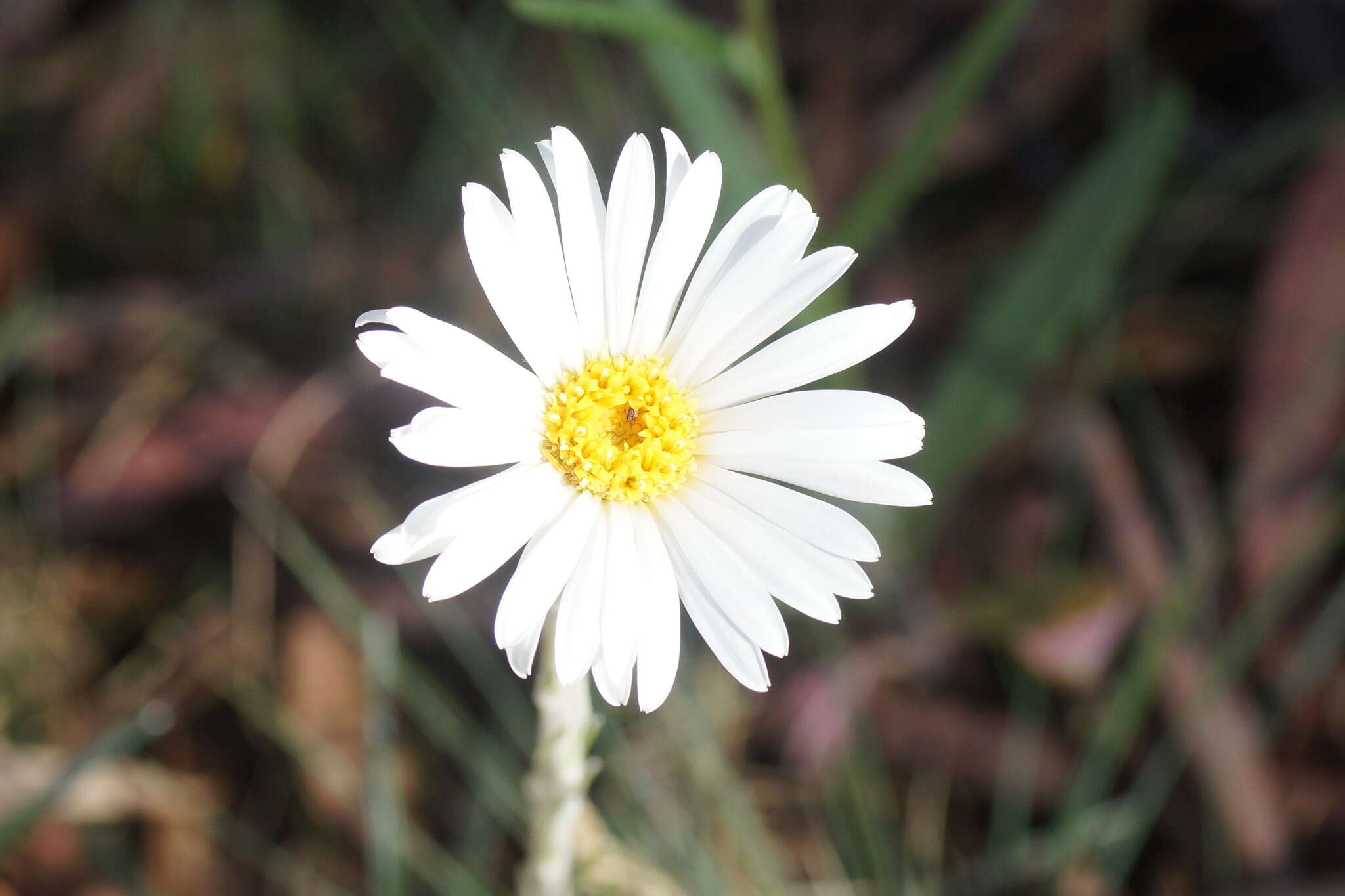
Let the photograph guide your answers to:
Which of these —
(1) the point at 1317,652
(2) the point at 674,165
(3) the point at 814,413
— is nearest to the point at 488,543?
(3) the point at 814,413

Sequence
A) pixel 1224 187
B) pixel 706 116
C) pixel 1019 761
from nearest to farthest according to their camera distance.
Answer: pixel 706 116 → pixel 1019 761 → pixel 1224 187

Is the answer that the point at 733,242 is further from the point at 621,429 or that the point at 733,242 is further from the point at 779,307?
the point at 621,429

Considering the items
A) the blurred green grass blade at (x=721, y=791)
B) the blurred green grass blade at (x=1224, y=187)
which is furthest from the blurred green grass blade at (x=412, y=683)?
the blurred green grass blade at (x=1224, y=187)

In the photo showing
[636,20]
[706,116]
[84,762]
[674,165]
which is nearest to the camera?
[674,165]

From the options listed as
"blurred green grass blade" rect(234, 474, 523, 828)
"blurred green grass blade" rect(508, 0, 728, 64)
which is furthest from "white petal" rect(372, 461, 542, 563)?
"blurred green grass blade" rect(234, 474, 523, 828)

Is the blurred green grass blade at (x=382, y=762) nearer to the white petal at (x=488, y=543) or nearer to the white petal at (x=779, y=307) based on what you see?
the white petal at (x=488, y=543)
